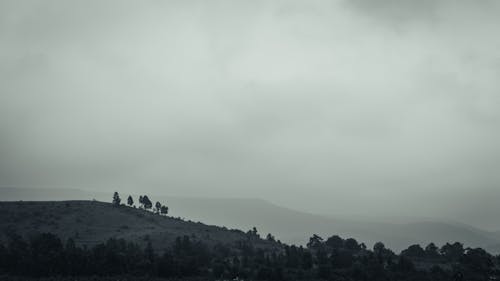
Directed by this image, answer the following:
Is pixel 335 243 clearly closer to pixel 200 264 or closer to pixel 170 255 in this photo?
pixel 200 264

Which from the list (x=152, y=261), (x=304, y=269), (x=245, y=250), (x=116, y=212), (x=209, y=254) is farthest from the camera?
(x=116, y=212)

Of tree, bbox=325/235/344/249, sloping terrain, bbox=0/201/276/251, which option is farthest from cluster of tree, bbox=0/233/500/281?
tree, bbox=325/235/344/249

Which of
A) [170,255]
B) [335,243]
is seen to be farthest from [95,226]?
[335,243]

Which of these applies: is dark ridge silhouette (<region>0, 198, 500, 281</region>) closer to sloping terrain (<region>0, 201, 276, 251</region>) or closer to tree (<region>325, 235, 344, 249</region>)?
tree (<region>325, 235, 344, 249</region>)

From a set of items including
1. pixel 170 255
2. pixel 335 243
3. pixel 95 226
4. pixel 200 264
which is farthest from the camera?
pixel 335 243

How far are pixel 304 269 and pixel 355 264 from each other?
40.6ft

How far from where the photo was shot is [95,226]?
598ft

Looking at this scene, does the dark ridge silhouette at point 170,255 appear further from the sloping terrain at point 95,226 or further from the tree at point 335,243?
the sloping terrain at point 95,226

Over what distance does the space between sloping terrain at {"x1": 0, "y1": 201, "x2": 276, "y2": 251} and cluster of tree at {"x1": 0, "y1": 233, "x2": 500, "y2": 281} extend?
18727 millimetres

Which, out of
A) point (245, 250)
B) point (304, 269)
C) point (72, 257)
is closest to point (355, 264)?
point (304, 269)

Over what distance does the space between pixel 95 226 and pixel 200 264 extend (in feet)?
211

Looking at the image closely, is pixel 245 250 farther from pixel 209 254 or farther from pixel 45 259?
pixel 45 259

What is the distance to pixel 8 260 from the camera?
115 metres

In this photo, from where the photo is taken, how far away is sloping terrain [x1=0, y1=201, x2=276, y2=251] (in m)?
169
